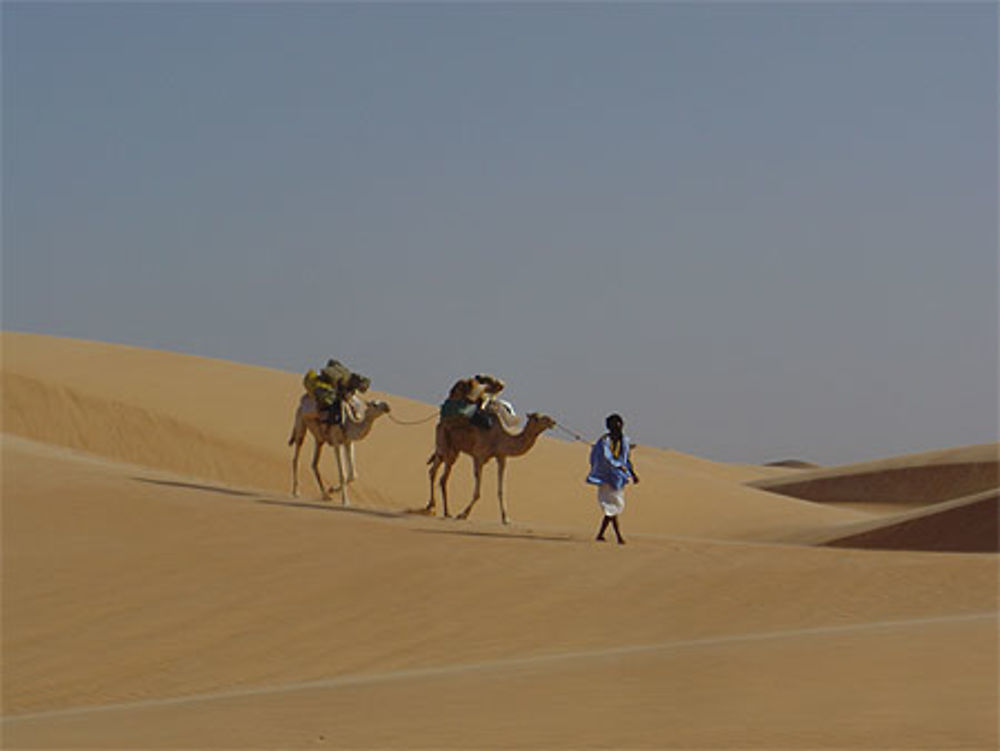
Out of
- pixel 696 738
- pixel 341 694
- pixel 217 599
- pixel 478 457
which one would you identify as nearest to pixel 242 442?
pixel 478 457

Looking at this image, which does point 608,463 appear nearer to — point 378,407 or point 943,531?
point 378,407

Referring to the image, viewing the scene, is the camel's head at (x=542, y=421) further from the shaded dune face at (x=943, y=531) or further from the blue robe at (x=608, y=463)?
the shaded dune face at (x=943, y=531)

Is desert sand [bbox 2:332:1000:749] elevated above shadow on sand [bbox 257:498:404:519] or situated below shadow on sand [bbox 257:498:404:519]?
below

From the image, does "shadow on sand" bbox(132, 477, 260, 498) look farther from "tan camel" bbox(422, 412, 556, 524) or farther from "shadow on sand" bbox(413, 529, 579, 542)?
"shadow on sand" bbox(413, 529, 579, 542)

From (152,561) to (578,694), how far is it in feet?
32.5

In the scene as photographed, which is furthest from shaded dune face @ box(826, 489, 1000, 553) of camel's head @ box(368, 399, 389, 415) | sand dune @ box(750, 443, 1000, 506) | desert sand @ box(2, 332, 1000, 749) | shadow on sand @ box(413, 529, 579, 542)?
sand dune @ box(750, 443, 1000, 506)

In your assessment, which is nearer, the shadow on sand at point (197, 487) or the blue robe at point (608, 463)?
the blue robe at point (608, 463)

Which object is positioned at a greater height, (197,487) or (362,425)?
(362,425)

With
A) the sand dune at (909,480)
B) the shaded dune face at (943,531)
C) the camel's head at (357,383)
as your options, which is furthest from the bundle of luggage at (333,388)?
the sand dune at (909,480)

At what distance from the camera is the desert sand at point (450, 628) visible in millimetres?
9086

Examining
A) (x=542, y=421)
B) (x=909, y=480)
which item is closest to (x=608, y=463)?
(x=542, y=421)

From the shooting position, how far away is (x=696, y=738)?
27.2 ft

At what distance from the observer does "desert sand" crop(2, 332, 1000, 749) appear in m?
9.09

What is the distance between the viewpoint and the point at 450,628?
15.8m
